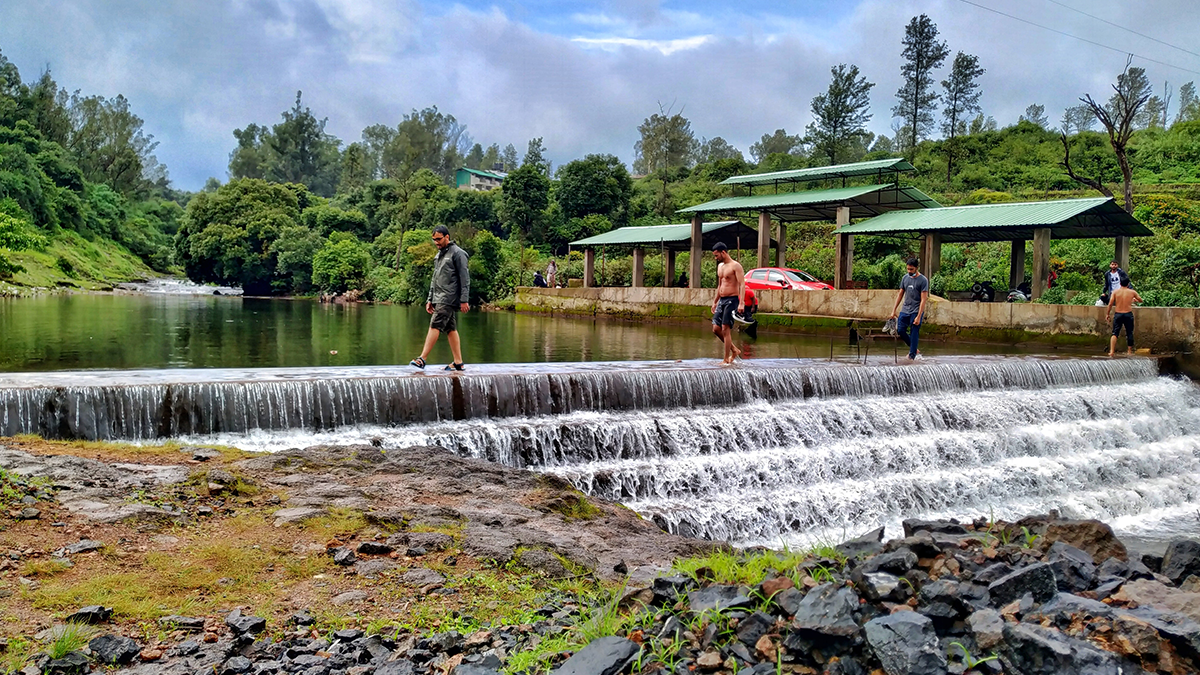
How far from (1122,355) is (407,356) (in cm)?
1472

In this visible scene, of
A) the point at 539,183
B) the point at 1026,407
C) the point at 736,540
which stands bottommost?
the point at 736,540

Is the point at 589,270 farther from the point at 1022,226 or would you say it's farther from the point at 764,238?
the point at 1022,226

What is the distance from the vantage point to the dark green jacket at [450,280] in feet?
31.2

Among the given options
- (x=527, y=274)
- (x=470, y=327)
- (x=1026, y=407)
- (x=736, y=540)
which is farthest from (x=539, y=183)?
(x=736, y=540)

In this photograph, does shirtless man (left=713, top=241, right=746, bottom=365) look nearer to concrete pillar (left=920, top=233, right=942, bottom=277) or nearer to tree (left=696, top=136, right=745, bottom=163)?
concrete pillar (left=920, top=233, right=942, bottom=277)

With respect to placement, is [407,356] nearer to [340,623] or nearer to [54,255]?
[340,623]

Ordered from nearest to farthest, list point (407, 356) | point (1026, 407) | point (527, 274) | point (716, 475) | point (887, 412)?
point (716, 475) < point (887, 412) < point (1026, 407) < point (407, 356) < point (527, 274)

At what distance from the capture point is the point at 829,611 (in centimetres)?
308

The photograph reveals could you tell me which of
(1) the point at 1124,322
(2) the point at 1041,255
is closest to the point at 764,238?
(2) the point at 1041,255

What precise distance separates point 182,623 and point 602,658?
1945mm

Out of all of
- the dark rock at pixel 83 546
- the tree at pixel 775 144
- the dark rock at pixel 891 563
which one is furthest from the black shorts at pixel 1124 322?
the tree at pixel 775 144

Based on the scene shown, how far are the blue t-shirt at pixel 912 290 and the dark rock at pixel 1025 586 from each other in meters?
10.5

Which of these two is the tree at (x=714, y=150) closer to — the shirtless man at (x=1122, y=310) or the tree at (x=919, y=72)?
the tree at (x=919, y=72)

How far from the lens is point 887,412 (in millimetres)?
11102
